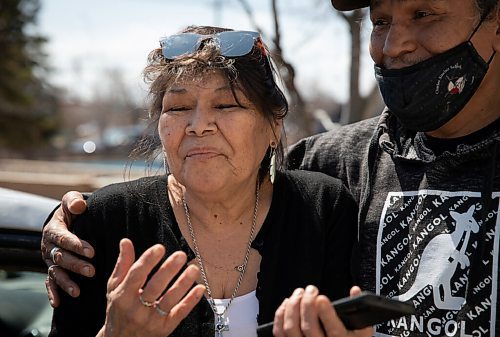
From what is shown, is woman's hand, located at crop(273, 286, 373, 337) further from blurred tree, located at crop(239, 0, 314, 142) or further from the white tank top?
blurred tree, located at crop(239, 0, 314, 142)

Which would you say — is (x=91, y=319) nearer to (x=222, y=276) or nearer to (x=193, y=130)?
(x=222, y=276)

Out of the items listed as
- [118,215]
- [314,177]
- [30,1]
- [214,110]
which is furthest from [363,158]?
[30,1]

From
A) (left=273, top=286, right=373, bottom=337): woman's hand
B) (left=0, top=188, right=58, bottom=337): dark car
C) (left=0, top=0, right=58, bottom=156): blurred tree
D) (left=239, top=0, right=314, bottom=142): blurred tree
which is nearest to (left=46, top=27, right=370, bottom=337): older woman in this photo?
(left=0, top=188, right=58, bottom=337): dark car

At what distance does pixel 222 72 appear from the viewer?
254 centimetres

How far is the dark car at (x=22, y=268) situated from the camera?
9.23 feet

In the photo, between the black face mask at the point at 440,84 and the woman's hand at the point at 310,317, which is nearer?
the woman's hand at the point at 310,317

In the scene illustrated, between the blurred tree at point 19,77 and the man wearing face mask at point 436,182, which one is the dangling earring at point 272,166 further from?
the blurred tree at point 19,77

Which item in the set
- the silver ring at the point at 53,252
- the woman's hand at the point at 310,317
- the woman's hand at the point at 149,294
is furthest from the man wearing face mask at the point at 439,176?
the silver ring at the point at 53,252

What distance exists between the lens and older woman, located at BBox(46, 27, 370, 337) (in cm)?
246

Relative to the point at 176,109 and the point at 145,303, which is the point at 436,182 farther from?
the point at 145,303

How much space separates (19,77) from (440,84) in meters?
23.9

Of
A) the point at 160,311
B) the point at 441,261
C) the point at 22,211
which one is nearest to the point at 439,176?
the point at 441,261

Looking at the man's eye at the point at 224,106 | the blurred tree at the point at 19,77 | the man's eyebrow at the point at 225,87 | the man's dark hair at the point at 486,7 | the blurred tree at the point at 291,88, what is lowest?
the blurred tree at the point at 19,77

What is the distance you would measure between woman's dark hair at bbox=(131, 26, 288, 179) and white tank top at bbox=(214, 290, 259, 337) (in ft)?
2.16
